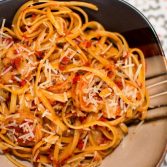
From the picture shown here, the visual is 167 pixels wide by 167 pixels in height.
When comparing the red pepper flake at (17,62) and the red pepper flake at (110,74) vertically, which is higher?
the red pepper flake at (17,62)

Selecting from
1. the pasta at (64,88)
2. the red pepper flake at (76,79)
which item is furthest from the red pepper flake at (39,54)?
the red pepper flake at (76,79)

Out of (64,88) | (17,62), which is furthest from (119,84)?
(17,62)

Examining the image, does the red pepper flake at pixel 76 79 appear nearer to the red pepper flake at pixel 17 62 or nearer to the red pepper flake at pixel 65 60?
the red pepper flake at pixel 65 60

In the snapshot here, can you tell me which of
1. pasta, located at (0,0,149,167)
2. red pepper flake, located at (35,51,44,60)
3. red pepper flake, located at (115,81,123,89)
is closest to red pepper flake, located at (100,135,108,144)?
pasta, located at (0,0,149,167)

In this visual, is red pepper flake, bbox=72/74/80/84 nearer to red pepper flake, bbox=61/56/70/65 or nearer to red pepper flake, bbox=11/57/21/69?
red pepper flake, bbox=61/56/70/65

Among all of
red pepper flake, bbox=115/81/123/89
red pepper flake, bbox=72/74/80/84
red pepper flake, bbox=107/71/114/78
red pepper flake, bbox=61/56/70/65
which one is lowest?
red pepper flake, bbox=115/81/123/89

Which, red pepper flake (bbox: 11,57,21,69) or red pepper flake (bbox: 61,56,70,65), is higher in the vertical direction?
red pepper flake (bbox: 11,57,21,69)

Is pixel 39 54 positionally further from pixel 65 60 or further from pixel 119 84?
pixel 119 84

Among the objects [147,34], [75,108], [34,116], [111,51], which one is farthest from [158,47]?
[34,116]
